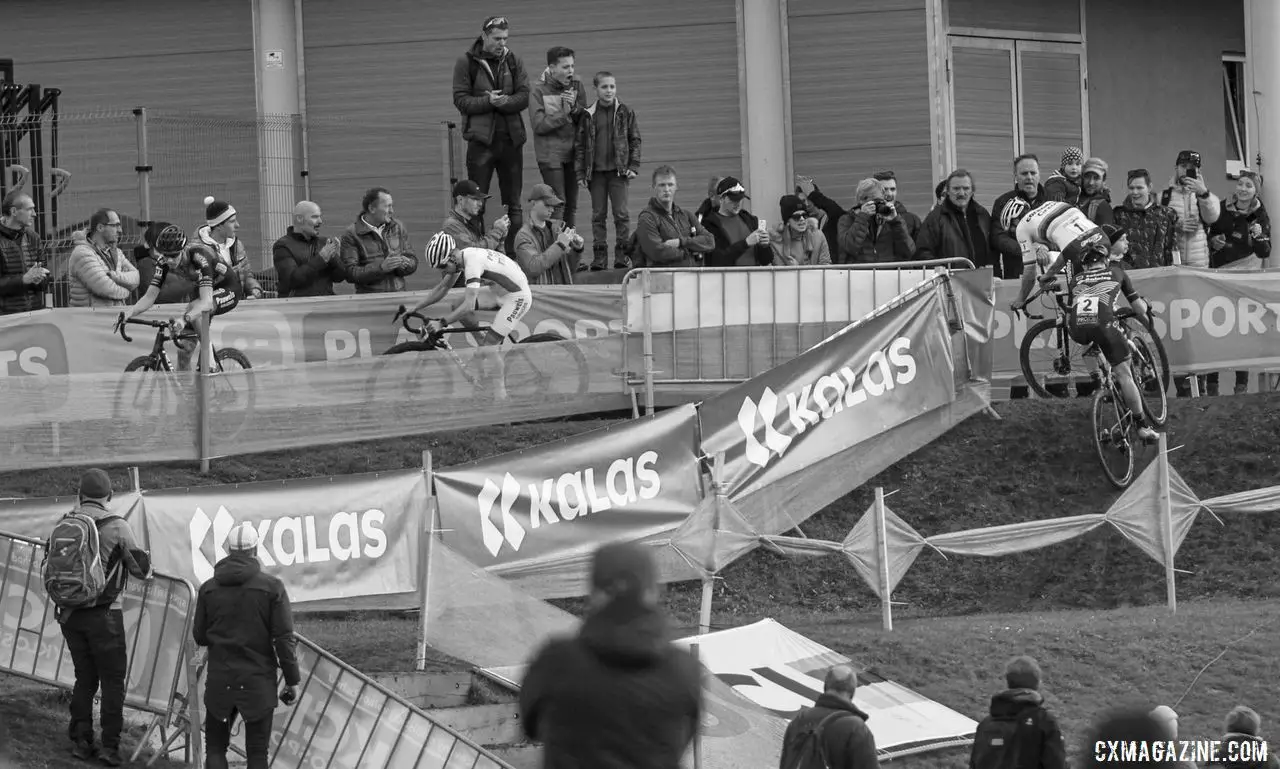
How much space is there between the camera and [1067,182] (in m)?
20.7

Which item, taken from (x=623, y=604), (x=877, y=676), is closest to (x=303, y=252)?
(x=877, y=676)

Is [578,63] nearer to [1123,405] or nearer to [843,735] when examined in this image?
[1123,405]

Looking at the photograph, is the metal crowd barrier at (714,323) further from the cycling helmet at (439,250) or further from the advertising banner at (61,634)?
the advertising banner at (61,634)

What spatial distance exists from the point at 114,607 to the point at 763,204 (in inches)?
571

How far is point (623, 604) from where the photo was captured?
5.99 m

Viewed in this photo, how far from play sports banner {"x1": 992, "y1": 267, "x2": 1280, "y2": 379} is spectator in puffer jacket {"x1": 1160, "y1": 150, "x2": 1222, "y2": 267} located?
1898 millimetres

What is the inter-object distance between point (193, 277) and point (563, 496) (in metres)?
4.81

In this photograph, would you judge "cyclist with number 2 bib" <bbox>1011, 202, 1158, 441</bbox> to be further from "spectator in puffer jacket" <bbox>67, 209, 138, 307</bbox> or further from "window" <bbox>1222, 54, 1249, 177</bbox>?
"window" <bbox>1222, 54, 1249, 177</bbox>

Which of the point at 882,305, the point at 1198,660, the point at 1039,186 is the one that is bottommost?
the point at 1198,660

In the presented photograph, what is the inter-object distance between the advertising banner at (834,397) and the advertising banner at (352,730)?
16.8ft

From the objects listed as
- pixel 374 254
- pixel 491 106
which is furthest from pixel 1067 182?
pixel 374 254

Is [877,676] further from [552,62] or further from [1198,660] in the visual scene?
[552,62]

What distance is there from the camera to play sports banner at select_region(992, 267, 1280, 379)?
763 inches

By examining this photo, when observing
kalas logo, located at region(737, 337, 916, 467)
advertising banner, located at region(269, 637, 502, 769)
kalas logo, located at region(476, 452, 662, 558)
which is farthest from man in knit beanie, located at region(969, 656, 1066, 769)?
kalas logo, located at region(737, 337, 916, 467)
